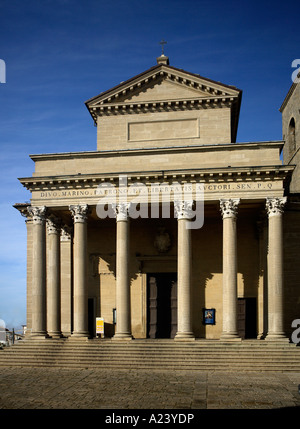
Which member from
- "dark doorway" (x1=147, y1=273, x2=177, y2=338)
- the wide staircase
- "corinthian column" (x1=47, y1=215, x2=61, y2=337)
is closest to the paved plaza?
the wide staircase

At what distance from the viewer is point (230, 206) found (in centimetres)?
2817

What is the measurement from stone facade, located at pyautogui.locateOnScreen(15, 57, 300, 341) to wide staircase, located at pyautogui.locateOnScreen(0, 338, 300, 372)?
3.03ft

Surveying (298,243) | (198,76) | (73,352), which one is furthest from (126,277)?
(198,76)

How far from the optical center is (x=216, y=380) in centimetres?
2191

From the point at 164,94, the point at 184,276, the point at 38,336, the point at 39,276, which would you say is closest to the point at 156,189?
the point at 184,276

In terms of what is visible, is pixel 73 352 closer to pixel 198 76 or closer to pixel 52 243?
pixel 52 243

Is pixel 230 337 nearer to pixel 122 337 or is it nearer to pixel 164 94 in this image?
pixel 122 337

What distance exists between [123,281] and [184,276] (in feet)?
11.0

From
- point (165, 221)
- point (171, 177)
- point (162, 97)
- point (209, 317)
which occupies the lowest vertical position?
point (209, 317)

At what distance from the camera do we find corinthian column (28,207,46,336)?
2939 cm

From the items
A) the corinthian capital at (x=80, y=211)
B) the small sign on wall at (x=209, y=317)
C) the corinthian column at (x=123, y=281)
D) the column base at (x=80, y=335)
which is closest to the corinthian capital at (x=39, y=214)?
the corinthian capital at (x=80, y=211)

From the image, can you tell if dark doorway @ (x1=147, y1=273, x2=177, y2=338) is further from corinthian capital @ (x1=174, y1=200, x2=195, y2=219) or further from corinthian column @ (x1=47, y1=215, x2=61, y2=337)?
corinthian capital @ (x1=174, y1=200, x2=195, y2=219)

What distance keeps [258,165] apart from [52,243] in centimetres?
1282

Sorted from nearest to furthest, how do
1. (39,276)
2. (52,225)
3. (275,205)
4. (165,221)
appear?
(275,205) < (39,276) < (52,225) < (165,221)
